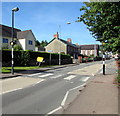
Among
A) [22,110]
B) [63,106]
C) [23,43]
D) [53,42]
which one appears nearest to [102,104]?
[63,106]

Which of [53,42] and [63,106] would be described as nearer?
[63,106]

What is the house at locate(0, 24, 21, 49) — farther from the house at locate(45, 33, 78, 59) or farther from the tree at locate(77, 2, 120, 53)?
the tree at locate(77, 2, 120, 53)

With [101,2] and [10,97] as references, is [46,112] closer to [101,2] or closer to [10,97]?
[10,97]

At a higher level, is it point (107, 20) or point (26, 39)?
point (26, 39)

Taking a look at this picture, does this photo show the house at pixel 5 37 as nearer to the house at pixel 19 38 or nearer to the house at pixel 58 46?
the house at pixel 19 38

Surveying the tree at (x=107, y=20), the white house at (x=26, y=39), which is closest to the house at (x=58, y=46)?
the white house at (x=26, y=39)

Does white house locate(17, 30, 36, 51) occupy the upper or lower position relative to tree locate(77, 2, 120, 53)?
upper

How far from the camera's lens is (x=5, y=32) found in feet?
114

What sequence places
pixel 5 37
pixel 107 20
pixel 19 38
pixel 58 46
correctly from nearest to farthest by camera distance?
pixel 107 20, pixel 5 37, pixel 19 38, pixel 58 46

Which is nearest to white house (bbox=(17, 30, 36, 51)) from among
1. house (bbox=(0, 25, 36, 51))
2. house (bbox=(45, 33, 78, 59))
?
house (bbox=(0, 25, 36, 51))

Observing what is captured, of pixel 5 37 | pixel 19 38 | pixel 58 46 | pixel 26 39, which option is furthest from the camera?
pixel 58 46

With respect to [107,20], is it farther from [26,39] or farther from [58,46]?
[58,46]

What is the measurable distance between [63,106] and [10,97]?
276cm

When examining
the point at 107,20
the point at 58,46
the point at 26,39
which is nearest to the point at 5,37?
the point at 26,39
